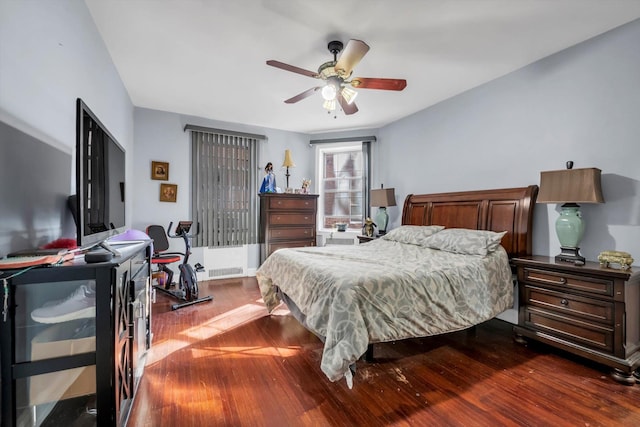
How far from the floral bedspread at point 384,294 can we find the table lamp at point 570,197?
19.0 inches

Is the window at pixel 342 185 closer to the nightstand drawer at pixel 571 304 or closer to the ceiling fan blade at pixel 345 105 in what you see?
the ceiling fan blade at pixel 345 105

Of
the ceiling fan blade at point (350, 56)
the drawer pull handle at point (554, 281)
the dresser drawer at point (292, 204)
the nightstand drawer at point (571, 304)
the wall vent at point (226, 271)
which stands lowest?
the wall vent at point (226, 271)

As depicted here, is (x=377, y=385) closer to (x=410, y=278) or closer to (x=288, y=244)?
(x=410, y=278)

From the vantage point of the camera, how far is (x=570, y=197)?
2.35 meters

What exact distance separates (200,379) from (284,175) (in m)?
3.79

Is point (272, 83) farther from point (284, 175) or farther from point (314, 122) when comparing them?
point (284, 175)

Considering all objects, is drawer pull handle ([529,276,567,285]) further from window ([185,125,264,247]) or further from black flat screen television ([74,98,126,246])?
window ([185,125,264,247])

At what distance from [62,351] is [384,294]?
5.53 feet

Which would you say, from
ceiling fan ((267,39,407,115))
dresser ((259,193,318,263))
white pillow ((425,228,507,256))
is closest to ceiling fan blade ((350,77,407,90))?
ceiling fan ((267,39,407,115))

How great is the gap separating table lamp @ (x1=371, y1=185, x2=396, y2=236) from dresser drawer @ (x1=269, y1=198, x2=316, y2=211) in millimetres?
1045

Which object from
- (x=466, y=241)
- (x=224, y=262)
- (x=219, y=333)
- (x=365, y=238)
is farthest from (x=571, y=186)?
(x=224, y=262)

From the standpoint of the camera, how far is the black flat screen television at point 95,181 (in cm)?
128

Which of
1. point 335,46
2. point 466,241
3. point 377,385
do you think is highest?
point 335,46

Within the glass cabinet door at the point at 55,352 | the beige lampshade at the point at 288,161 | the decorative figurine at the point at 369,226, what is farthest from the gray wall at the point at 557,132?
the glass cabinet door at the point at 55,352
